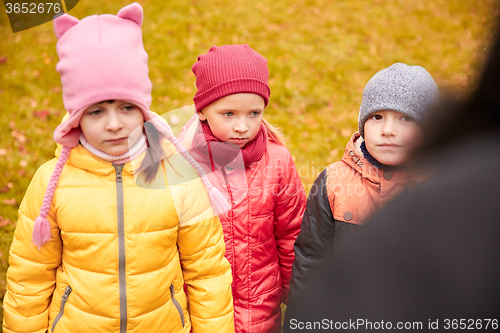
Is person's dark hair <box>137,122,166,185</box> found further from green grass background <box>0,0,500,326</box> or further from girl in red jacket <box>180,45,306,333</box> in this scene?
green grass background <box>0,0,500,326</box>

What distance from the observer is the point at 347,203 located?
6.83ft

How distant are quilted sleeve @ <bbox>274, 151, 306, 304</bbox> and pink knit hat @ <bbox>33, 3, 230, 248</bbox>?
0.95 m

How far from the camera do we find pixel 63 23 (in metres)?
1.70

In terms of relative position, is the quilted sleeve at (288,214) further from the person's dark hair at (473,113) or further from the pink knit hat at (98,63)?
the person's dark hair at (473,113)

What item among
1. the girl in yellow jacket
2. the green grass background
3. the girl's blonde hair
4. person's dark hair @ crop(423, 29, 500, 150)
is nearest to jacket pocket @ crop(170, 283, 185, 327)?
the girl in yellow jacket

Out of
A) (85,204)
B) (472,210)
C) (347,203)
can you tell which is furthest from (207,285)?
(472,210)

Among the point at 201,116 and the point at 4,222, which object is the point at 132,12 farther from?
the point at 4,222

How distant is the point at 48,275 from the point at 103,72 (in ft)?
3.24

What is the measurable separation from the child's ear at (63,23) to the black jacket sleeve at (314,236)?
4.74 ft

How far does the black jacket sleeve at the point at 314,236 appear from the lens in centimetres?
213

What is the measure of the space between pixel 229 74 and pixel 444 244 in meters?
1.74

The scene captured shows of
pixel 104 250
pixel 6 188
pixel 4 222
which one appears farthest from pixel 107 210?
pixel 6 188

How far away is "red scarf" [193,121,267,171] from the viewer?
7.25ft

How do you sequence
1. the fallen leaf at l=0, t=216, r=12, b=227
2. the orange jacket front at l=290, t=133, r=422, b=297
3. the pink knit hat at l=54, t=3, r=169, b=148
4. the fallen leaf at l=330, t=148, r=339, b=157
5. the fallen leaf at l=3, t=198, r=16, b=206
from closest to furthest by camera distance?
the pink knit hat at l=54, t=3, r=169, b=148 < the orange jacket front at l=290, t=133, r=422, b=297 < the fallen leaf at l=0, t=216, r=12, b=227 < the fallen leaf at l=3, t=198, r=16, b=206 < the fallen leaf at l=330, t=148, r=339, b=157
